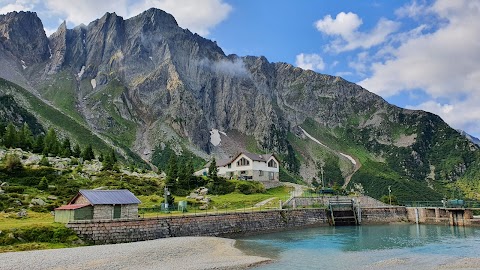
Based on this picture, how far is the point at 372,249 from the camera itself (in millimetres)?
46156

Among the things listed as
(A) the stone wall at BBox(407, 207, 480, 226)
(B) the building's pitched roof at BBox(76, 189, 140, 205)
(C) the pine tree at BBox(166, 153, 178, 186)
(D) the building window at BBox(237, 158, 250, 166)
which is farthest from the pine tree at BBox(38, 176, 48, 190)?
(A) the stone wall at BBox(407, 207, 480, 226)

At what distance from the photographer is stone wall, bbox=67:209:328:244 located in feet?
146

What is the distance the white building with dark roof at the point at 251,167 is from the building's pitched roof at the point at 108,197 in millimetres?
58047

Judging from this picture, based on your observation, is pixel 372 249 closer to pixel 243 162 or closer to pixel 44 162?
pixel 243 162

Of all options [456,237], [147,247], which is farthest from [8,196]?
[456,237]

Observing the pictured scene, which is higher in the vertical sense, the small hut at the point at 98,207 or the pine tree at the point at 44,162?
the pine tree at the point at 44,162

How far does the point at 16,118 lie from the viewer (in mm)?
199125

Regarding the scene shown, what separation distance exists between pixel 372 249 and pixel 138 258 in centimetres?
2759

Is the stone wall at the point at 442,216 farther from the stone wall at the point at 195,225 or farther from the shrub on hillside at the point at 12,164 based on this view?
the shrub on hillside at the point at 12,164

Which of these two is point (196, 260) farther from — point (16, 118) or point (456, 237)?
point (16, 118)

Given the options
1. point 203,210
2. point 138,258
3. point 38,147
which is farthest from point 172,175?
point 138,258

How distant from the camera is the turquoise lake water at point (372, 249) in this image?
35.5 metres

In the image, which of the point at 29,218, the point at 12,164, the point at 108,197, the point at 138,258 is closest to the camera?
Result: the point at 138,258

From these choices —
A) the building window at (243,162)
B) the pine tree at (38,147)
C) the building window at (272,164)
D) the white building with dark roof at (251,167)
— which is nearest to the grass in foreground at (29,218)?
the pine tree at (38,147)
